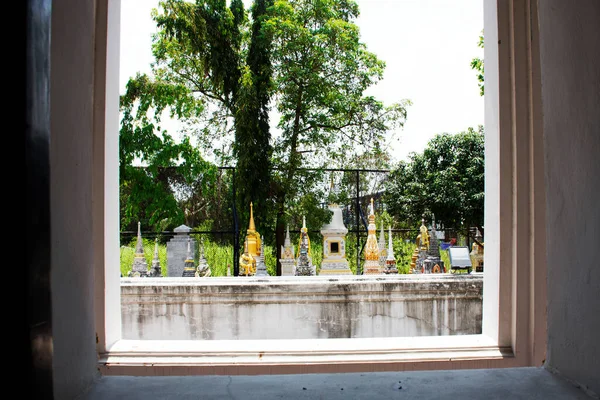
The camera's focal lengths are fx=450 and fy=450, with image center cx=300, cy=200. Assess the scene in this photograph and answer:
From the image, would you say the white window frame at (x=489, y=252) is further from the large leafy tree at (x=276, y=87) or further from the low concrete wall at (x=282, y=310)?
the large leafy tree at (x=276, y=87)

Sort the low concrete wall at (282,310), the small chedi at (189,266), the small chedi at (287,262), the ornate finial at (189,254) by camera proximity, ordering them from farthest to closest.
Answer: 1. the small chedi at (287,262)
2. the ornate finial at (189,254)
3. the small chedi at (189,266)
4. the low concrete wall at (282,310)

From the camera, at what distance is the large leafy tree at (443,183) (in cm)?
926

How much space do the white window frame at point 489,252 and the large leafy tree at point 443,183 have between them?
7784 mm

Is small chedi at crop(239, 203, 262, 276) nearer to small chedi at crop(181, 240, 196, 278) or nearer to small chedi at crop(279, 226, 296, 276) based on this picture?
small chedi at crop(279, 226, 296, 276)

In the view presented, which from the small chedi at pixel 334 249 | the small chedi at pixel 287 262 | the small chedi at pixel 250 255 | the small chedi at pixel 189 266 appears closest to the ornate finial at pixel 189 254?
the small chedi at pixel 189 266

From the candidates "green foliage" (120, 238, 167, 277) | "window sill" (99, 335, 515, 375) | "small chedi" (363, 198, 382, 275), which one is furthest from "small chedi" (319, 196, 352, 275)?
"window sill" (99, 335, 515, 375)

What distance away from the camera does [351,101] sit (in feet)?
31.4

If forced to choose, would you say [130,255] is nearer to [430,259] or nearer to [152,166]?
[152,166]
